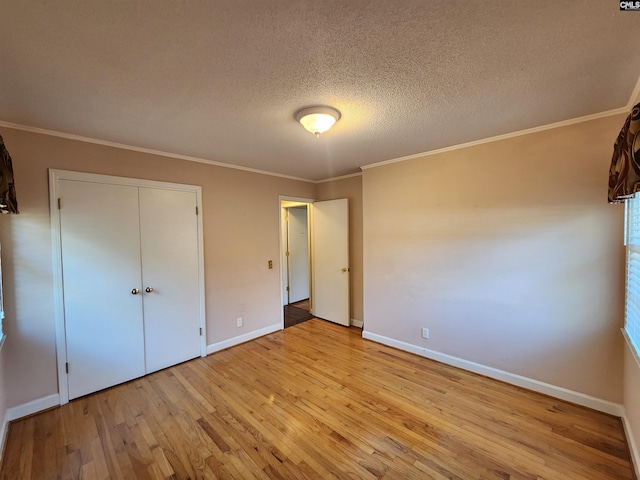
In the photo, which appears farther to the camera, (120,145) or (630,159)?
(120,145)

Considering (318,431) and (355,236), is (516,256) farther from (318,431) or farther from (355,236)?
(318,431)

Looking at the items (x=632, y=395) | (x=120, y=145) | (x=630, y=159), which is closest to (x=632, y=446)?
(x=632, y=395)

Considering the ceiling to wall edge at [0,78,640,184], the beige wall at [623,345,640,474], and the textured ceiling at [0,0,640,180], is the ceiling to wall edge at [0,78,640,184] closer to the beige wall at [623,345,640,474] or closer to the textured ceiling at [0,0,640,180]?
the textured ceiling at [0,0,640,180]

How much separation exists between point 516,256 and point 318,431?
2.38m

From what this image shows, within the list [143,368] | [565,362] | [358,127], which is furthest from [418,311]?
[143,368]

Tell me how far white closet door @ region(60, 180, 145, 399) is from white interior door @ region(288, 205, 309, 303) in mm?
3218

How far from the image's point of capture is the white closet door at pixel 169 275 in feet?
9.31

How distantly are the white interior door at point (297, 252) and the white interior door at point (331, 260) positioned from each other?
112 cm

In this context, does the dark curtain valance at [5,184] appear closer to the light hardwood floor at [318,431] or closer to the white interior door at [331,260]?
the light hardwood floor at [318,431]

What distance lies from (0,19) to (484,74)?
238 cm

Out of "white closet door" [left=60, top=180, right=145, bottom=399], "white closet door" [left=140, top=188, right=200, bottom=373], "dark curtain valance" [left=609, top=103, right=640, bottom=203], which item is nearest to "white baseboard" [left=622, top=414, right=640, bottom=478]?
"dark curtain valance" [left=609, top=103, right=640, bottom=203]

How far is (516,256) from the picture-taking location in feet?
8.28

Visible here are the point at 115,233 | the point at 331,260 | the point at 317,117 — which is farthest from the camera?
the point at 331,260

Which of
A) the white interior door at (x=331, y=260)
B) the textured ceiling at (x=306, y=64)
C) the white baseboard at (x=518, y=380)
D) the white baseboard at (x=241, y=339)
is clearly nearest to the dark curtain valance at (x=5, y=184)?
the textured ceiling at (x=306, y=64)
